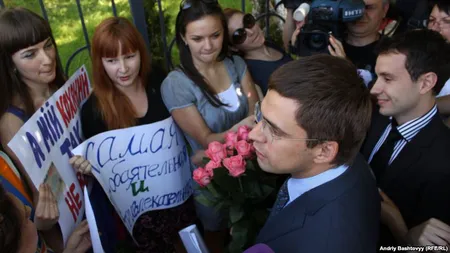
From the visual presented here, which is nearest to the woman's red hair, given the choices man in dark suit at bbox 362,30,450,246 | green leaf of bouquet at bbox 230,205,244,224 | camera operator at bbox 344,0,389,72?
green leaf of bouquet at bbox 230,205,244,224

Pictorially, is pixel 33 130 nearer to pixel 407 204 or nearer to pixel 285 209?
pixel 285 209

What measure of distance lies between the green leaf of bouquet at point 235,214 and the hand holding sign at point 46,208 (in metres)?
0.76

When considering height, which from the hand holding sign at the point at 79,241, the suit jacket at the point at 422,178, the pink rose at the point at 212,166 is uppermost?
the pink rose at the point at 212,166

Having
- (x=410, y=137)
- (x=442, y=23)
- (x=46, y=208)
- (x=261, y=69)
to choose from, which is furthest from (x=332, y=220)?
(x=442, y=23)

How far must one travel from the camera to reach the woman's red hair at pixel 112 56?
1955 mm

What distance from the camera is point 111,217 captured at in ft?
7.31

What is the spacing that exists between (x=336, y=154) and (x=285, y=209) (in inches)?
10.0

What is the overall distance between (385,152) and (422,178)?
9.8 inches

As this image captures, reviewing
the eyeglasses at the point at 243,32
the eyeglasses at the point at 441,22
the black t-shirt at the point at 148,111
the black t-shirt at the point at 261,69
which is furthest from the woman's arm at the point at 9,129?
the eyeglasses at the point at 441,22

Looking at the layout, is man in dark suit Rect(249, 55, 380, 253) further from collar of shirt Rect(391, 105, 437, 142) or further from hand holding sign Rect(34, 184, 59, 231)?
hand holding sign Rect(34, 184, 59, 231)

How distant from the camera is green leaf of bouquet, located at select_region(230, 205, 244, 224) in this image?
147cm

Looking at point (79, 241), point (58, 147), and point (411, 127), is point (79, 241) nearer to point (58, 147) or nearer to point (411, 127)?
point (58, 147)

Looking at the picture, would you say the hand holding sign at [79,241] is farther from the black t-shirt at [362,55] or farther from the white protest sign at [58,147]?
the black t-shirt at [362,55]

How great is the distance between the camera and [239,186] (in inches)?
58.4
